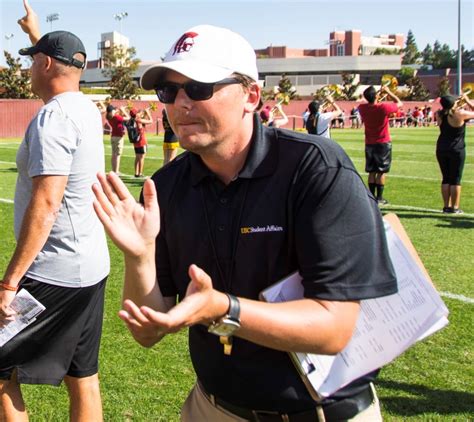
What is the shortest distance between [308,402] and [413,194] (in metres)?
12.2

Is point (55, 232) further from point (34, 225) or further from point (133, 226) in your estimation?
point (133, 226)

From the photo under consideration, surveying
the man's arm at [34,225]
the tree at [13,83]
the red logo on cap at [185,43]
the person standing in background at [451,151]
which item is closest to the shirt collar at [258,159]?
the red logo on cap at [185,43]

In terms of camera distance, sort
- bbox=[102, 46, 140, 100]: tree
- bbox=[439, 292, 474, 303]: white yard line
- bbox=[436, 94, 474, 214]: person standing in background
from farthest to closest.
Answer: bbox=[102, 46, 140, 100]: tree < bbox=[436, 94, 474, 214]: person standing in background < bbox=[439, 292, 474, 303]: white yard line

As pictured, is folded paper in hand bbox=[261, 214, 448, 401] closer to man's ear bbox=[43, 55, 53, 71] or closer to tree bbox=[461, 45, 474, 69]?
Answer: man's ear bbox=[43, 55, 53, 71]

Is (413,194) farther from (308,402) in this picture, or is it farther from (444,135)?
(308,402)

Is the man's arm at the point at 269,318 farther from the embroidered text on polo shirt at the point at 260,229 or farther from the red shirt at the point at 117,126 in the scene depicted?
the red shirt at the point at 117,126

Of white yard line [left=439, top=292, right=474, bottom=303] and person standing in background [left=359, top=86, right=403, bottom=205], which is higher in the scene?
person standing in background [left=359, top=86, right=403, bottom=205]

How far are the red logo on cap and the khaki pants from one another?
116 centimetres

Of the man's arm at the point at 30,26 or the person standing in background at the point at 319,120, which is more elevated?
the man's arm at the point at 30,26

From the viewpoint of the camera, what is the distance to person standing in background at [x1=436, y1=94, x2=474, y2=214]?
436 inches

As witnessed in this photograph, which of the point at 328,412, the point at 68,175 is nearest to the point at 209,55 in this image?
the point at 328,412

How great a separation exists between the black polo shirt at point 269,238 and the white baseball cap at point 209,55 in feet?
0.74

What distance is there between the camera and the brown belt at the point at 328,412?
1994mm

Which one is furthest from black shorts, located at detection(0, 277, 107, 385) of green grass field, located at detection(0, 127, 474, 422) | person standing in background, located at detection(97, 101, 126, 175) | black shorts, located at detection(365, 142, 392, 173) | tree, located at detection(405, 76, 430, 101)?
tree, located at detection(405, 76, 430, 101)
